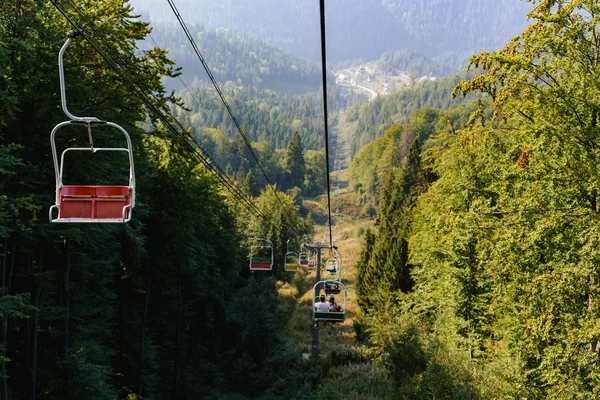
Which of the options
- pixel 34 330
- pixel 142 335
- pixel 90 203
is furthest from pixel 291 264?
pixel 90 203

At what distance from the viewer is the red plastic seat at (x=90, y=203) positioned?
6.45m

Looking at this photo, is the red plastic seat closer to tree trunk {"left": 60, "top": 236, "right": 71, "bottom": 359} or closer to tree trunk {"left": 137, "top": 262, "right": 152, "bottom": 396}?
tree trunk {"left": 60, "top": 236, "right": 71, "bottom": 359}

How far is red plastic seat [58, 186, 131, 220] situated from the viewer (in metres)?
6.45

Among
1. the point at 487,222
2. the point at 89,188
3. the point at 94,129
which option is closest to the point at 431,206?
the point at 487,222

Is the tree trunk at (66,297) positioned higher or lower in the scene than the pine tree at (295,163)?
lower

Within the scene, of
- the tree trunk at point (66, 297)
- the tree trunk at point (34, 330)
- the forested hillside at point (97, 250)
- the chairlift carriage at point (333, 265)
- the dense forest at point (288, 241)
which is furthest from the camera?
the chairlift carriage at point (333, 265)

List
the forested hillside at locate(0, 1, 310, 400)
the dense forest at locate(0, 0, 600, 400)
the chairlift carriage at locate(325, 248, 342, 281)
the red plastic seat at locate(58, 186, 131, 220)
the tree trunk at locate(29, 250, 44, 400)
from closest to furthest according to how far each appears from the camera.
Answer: the red plastic seat at locate(58, 186, 131, 220) → the dense forest at locate(0, 0, 600, 400) → the forested hillside at locate(0, 1, 310, 400) → the tree trunk at locate(29, 250, 44, 400) → the chairlift carriage at locate(325, 248, 342, 281)

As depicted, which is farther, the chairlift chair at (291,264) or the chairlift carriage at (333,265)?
the chairlift chair at (291,264)

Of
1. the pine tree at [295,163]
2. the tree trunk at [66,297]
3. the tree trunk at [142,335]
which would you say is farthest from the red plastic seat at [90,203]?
the pine tree at [295,163]

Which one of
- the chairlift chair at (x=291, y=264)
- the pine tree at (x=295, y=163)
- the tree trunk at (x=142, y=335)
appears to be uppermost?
the pine tree at (x=295, y=163)

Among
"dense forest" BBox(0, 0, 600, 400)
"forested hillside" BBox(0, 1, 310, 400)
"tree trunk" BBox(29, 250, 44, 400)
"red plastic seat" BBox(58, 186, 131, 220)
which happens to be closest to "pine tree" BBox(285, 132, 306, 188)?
"dense forest" BBox(0, 0, 600, 400)

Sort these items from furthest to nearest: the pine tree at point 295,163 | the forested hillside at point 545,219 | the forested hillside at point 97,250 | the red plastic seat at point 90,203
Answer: the pine tree at point 295,163 < the forested hillside at point 97,250 < the forested hillside at point 545,219 < the red plastic seat at point 90,203

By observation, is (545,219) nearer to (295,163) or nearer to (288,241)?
(288,241)

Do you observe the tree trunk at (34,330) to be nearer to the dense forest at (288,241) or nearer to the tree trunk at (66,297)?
the dense forest at (288,241)
